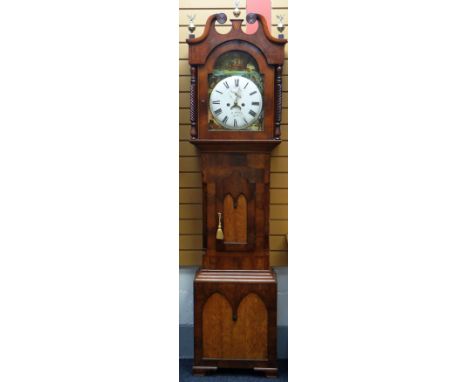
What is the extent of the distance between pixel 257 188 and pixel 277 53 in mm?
660

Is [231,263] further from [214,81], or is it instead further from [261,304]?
[214,81]

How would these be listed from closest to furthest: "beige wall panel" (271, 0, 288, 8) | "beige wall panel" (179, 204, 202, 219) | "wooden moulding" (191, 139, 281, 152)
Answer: "wooden moulding" (191, 139, 281, 152) → "beige wall panel" (271, 0, 288, 8) → "beige wall panel" (179, 204, 202, 219)

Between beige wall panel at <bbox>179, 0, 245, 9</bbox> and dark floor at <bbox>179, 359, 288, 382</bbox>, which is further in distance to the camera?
beige wall panel at <bbox>179, 0, 245, 9</bbox>

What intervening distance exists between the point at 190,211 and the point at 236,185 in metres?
0.40

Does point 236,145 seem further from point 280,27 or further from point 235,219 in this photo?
point 280,27

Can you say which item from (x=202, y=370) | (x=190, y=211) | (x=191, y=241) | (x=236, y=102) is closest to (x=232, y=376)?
(x=202, y=370)

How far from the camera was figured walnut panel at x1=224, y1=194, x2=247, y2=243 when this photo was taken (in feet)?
6.41

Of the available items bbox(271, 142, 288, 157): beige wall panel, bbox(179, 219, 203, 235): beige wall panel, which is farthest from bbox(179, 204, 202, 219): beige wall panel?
bbox(271, 142, 288, 157): beige wall panel

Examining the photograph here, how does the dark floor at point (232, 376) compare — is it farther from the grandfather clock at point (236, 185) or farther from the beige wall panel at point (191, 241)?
the beige wall panel at point (191, 241)

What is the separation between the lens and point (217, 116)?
1.92 meters

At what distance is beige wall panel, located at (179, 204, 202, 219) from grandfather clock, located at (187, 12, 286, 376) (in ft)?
0.83

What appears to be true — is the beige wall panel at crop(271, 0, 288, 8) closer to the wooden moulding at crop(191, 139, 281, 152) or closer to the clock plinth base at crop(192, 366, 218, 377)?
the wooden moulding at crop(191, 139, 281, 152)

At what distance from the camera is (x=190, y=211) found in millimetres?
2219

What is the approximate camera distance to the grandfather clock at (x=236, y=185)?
190cm
